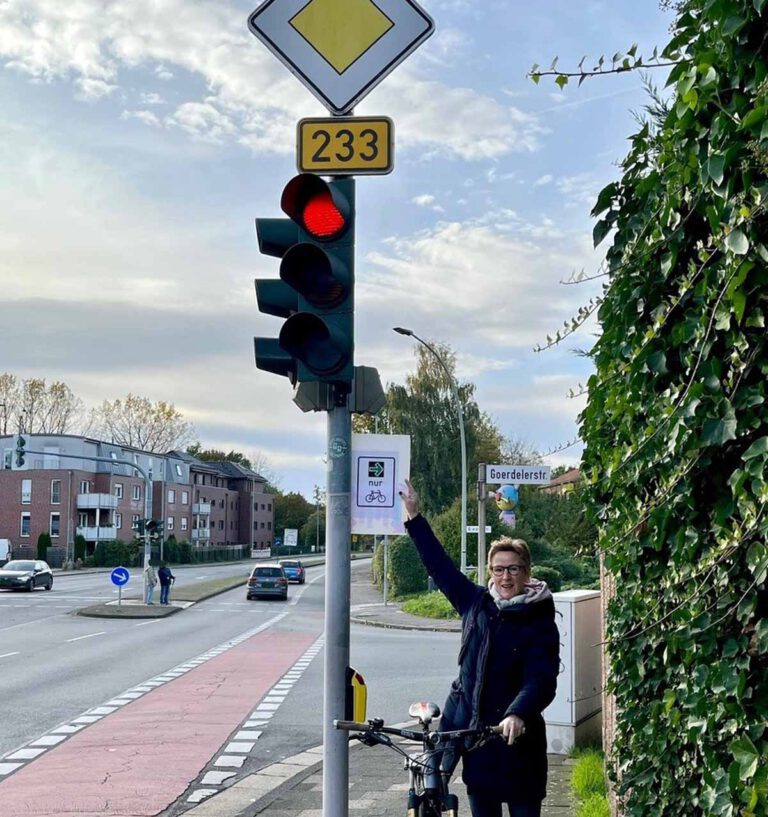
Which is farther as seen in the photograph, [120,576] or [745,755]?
[120,576]

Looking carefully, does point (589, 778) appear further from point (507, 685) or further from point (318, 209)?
point (318, 209)

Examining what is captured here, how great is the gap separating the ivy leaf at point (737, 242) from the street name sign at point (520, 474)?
13.2m

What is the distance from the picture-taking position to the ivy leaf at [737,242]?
2.36 metres

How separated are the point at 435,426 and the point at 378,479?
196 ft

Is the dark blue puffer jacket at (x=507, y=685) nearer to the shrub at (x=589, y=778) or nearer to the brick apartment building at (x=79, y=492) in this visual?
the shrub at (x=589, y=778)

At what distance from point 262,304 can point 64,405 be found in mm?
99250

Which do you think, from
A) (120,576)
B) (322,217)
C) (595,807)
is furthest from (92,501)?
(322,217)

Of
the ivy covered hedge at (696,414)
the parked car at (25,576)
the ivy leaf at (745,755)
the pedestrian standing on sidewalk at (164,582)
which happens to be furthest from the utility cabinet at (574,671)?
the parked car at (25,576)

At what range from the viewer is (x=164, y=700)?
14.1m

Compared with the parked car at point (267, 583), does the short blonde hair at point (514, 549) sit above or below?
above

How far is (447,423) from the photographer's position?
212ft

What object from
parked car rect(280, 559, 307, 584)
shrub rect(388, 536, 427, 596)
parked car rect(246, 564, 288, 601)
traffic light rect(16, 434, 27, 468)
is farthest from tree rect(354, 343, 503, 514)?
traffic light rect(16, 434, 27, 468)

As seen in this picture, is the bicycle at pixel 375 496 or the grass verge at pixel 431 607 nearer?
the bicycle at pixel 375 496

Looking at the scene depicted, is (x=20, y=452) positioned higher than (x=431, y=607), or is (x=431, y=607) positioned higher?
(x=20, y=452)
